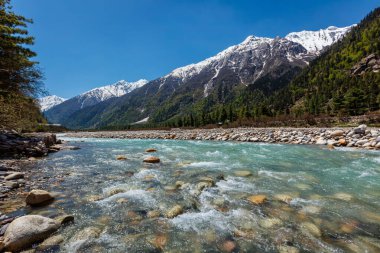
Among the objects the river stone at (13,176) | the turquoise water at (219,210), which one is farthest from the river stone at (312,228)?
the river stone at (13,176)

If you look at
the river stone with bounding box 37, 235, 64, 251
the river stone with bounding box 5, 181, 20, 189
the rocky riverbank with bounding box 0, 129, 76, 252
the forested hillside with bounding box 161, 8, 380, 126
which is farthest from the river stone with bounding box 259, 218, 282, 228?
the forested hillside with bounding box 161, 8, 380, 126

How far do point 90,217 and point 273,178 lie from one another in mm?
8323

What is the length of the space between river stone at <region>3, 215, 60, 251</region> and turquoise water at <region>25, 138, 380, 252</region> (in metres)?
0.42

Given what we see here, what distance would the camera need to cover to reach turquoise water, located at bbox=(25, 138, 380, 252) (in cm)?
496

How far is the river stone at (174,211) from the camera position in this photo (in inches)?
254

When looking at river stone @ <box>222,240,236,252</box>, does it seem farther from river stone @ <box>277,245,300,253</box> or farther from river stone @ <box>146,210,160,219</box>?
river stone @ <box>146,210,160,219</box>

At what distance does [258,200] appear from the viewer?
7.48m

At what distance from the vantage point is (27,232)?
4812 mm

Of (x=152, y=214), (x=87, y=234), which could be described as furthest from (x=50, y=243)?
(x=152, y=214)

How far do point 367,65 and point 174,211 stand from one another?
14024cm

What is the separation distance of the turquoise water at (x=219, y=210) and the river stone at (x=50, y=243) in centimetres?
17

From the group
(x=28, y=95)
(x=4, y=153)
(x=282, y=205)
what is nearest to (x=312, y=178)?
(x=282, y=205)

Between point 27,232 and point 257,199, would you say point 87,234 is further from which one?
point 257,199

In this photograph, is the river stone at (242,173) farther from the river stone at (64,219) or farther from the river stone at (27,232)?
the river stone at (27,232)
